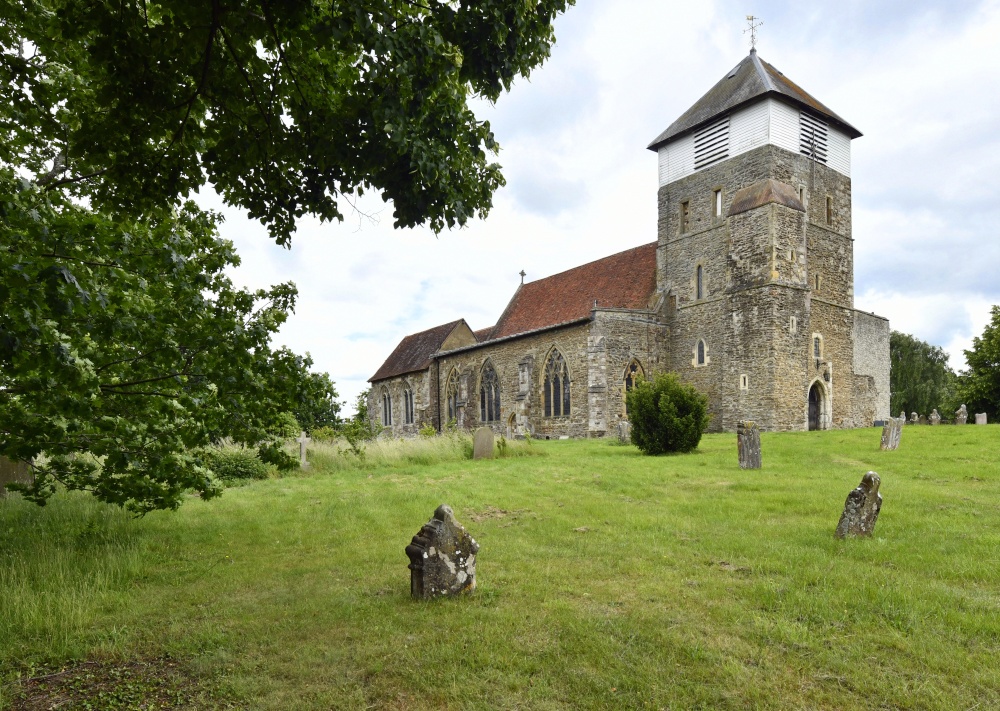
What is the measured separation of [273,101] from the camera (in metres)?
5.33

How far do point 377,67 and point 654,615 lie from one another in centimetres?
455

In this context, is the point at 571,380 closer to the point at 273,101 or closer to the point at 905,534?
the point at 905,534

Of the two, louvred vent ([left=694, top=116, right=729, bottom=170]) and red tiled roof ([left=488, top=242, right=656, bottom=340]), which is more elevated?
louvred vent ([left=694, top=116, right=729, bottom=170])

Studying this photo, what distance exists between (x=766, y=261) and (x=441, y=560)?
72.7 feet

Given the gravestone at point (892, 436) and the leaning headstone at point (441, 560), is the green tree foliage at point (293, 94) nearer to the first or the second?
the leaning headstone at point (441, 560)

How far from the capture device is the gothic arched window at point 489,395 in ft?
A: 104

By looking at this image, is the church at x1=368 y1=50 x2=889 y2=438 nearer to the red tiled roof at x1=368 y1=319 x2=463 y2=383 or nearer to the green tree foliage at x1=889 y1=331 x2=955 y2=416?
the red tiled roof at x1=368 y1=319 x2=463 y2=383

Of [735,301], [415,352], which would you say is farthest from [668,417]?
[415,352]

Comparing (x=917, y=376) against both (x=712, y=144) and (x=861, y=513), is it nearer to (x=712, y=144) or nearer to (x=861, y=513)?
(x=712, y=144)

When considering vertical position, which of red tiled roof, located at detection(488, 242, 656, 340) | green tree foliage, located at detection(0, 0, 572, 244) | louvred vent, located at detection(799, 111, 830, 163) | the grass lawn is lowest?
the grass lawn

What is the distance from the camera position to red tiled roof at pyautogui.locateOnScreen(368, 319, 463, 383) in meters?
37.6

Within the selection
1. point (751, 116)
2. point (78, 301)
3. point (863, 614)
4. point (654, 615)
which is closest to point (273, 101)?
point (78, 301)

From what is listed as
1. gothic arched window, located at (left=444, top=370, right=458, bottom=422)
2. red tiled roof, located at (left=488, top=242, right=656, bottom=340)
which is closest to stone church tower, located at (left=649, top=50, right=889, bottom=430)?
red tiled roof, located at (left=488, top=242, right=656, bottom=340)

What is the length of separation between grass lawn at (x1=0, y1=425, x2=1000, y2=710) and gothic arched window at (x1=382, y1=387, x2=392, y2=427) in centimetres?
3017
